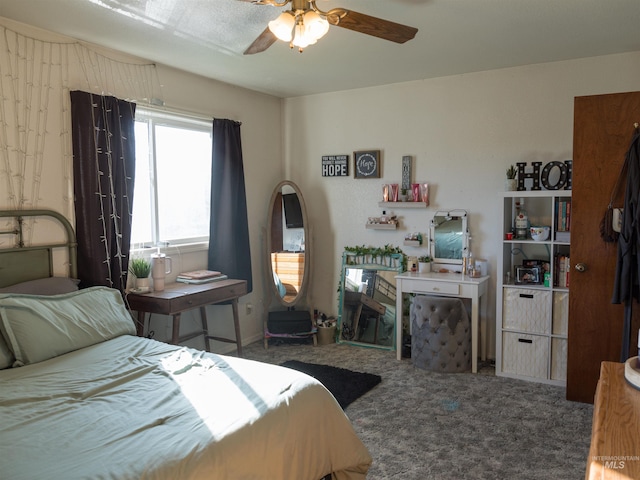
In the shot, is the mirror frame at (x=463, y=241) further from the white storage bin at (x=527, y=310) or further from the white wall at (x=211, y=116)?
the white wall at (x=211, y=116)

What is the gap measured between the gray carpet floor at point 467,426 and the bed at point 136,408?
1.91ft

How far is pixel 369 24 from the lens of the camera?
7.27 ft

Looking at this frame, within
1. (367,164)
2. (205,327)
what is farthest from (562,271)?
(205,327)

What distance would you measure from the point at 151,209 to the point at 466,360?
279cm


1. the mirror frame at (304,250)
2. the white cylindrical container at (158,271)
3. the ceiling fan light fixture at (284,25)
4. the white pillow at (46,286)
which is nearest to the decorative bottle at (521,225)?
the mirror frame at (304,250)

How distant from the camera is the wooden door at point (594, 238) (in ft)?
9.99

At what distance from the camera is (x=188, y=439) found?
5.45ft

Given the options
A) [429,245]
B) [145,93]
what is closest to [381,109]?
[429,245]

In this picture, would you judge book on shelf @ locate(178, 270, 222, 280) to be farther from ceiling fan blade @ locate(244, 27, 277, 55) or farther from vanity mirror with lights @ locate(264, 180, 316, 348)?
ceiling fan blade @ locate(244, 27, 277, 55)

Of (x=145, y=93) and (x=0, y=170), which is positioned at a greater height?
(x=145, y=93)

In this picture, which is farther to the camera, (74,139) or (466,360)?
(466,360)

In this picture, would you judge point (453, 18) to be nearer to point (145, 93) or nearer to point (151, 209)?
point (145, 93)

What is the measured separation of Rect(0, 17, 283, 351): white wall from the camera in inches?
122

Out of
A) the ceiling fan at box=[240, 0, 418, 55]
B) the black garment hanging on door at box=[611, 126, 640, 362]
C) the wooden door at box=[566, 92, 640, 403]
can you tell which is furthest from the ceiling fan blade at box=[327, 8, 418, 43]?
the black garment hanging on door at box=[611, 126, 640, 362]
